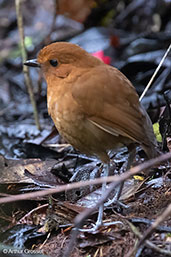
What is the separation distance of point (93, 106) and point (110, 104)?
0.13m

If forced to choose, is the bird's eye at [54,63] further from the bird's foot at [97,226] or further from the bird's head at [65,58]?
the bird's foot at [97,226]

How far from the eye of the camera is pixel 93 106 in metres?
2.80

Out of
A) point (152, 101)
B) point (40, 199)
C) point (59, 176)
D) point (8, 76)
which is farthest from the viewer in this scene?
point (8, 76)

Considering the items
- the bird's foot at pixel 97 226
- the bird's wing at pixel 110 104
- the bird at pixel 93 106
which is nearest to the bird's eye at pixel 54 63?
the bird at pixel 93 106

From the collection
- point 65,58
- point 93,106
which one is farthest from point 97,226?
point 65,58

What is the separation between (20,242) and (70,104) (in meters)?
1.08

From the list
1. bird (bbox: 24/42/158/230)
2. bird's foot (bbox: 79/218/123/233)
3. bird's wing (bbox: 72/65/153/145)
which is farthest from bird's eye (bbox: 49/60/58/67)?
bird's foot (bbox: 79/218/123/233)

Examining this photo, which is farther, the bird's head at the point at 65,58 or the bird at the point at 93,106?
the bird's head at the point at 65,58

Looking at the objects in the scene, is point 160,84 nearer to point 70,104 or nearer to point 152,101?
point 152,101

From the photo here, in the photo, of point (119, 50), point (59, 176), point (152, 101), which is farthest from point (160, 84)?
point (59, 176)

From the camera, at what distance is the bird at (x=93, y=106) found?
2.82m

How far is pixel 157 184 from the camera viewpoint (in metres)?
3.20

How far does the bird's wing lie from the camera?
2807mm

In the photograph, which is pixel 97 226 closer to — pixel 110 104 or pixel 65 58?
pixel 110 104
